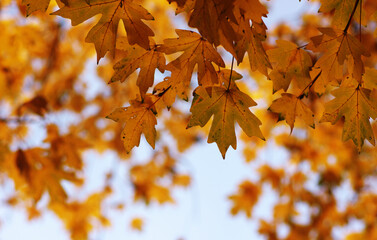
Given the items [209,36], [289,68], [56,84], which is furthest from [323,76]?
[56,84]

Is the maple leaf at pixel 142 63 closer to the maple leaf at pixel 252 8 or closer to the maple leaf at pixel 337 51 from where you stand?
the maple leaf at pixel 252 8

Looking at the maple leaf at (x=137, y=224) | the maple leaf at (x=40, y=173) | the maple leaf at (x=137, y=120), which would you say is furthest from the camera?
the maple leaf at (x=137, y=224)

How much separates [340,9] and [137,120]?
0.58m

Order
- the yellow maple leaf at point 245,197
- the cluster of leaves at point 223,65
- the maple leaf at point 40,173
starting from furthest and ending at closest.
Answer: the yellow maple leaf at point 245,197
the maple leaf at point 40,173
the cluster of leaves at point 223,65

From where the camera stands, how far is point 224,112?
89 centimetres

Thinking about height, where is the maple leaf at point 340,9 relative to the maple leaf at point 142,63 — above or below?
above

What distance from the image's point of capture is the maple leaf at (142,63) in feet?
2.75

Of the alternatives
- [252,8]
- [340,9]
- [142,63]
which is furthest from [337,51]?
[142,63]

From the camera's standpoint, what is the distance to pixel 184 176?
12.1ft

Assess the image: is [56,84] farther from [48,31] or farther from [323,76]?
[323,76]

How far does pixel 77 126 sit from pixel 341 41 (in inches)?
131

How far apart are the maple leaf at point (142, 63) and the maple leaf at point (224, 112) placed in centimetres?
12

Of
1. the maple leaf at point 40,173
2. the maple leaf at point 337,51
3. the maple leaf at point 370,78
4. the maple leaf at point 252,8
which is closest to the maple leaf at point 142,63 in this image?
the maple leaf at point 252,8

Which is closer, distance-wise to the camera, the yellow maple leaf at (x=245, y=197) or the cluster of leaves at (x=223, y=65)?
the cluster of leaves at (x=223, y=65)
